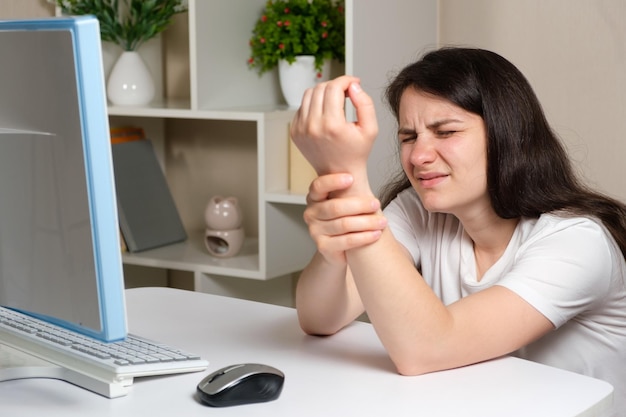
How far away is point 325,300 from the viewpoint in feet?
4.56

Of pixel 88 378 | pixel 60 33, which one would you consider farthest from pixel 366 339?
pixel 60 33

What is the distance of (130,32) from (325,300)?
60.0 inches

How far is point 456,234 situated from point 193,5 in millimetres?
1113

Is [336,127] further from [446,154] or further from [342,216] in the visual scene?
[446,154]

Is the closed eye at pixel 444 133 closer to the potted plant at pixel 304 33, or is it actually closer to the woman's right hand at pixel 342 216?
the woman's right hand at pixel 342 216

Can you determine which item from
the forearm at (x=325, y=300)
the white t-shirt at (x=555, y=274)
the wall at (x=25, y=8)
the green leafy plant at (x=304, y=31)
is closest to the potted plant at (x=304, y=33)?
the green leafy plant at (x=304, y=31)

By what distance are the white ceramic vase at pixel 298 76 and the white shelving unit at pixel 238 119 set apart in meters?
0.05

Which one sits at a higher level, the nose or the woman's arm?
the nose

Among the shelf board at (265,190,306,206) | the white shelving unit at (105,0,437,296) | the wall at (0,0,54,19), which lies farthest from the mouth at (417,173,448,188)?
the wall at (0,0,54,19)

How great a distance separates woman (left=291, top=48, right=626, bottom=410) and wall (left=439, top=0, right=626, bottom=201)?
73 centimetres

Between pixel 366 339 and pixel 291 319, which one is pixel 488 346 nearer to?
pixel 366 339

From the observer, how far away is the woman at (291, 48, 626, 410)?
1209 mm

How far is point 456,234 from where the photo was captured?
1.62 meters

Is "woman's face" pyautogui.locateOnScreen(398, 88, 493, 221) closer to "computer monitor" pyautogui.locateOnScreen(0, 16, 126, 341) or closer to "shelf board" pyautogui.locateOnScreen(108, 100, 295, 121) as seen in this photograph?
"computer monitor" pyautogui.locateOnScreen(0, 16, 126, 341)
